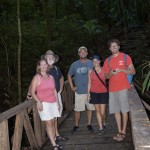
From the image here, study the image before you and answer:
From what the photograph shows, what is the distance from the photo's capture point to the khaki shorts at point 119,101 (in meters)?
5.70

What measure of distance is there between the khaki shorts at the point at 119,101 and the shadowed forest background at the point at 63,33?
768 centimetres

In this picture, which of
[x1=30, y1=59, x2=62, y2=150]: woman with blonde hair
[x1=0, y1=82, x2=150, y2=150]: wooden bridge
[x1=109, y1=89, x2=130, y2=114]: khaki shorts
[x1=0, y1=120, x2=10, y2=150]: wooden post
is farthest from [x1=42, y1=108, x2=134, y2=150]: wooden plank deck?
[x1=0, y1=120, x2=10, y2=150]: wooden post

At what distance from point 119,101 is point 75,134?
176 centimetres

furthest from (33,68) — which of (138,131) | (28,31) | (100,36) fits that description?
(138,131)

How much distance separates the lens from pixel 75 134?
7.10 meters

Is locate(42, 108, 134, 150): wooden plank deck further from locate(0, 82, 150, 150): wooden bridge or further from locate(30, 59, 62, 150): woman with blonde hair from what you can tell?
locate(30, 59, 62, 150): woman with blonde hair

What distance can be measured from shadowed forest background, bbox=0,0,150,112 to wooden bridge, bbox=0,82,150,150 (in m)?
6.38

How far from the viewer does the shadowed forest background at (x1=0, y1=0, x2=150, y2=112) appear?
16297 millimetres

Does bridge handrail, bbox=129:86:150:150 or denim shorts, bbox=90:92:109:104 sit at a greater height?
bridge handrail, bbox=129:86:150:150

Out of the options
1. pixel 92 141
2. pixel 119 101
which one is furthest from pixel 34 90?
pixel 92 141

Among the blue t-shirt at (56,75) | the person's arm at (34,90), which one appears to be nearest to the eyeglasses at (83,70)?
the blue t-shirt at (56,75)

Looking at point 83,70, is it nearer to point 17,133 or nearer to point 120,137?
point 120,137

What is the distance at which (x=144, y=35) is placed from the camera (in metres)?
25.0

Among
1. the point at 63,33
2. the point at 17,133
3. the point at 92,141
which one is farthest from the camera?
the point at 63,33
